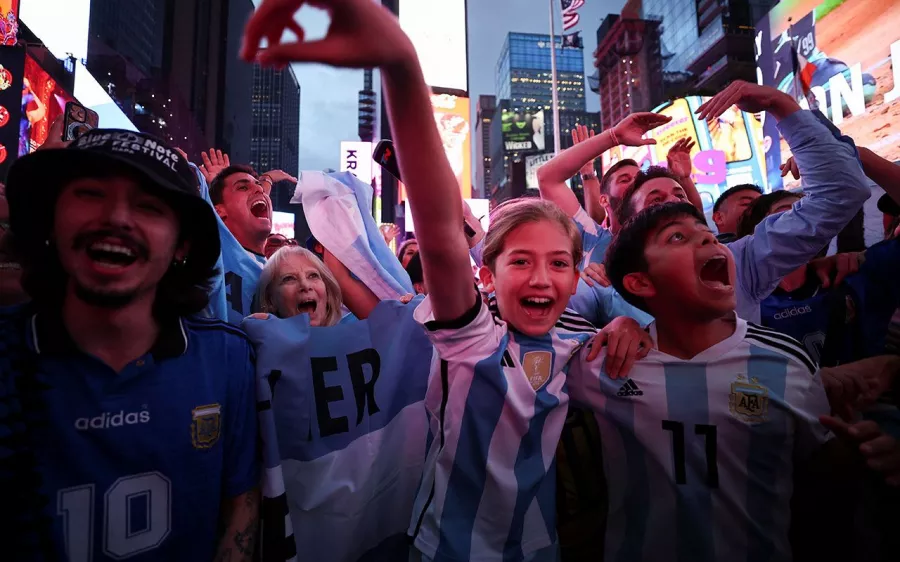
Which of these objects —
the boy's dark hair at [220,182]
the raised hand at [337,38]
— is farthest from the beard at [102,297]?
the boy's dark hair at [220,182]

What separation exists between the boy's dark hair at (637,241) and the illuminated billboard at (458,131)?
2199 centimetres

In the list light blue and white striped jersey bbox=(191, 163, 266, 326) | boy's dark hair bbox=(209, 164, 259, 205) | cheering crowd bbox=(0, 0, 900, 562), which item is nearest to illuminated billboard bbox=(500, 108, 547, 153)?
boy's dark hair bbox=(209, 164, 259, 205)

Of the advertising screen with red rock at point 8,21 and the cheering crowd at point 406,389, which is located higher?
the advertising screen with red rock at point 8,21

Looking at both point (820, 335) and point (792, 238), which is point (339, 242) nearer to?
point (792, 238)

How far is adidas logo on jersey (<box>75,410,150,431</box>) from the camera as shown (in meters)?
1.33

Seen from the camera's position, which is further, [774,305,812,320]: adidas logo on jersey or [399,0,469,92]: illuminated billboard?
[399,0,469,92]: illuminated billboard

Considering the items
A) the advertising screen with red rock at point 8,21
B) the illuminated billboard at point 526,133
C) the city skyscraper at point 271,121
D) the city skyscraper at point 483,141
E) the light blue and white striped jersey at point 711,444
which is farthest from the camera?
the city skyscraper at point 483,141

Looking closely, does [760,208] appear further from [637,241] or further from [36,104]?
[36,104]

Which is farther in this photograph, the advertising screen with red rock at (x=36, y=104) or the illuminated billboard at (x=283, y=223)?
the illuminated billboard at (x=283, y=223)

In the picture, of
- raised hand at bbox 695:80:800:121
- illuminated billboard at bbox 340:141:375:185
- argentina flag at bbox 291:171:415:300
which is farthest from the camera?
illuminated billboard at bbox 340:141:375:185

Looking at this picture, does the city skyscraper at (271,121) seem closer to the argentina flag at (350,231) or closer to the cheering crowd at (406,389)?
the argentina flag at (350,231)

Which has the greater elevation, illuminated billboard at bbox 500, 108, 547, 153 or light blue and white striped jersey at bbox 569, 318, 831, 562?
illuminated billboard at bbox 500, 108, 547, 153

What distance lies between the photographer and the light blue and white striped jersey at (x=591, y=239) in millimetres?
3459

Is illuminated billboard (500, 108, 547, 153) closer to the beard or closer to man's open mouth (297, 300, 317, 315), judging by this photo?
man's open mouth (297, 300, 317, 315)
